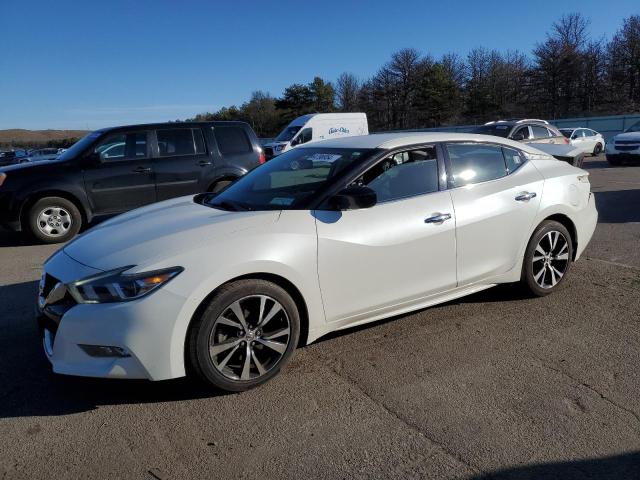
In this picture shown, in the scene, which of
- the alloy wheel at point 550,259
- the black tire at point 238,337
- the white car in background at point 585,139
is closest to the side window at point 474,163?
the alloy wheel at point 550,259

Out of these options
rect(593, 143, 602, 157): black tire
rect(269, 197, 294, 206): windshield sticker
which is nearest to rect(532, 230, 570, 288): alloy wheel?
rect(269, 197, 294, 206): windshield sticker

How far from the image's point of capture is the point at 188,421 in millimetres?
2998

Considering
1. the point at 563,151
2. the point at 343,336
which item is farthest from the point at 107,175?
the point at 563,151

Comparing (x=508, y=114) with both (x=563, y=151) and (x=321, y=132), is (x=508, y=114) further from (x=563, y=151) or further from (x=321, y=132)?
(x=563, y=151)

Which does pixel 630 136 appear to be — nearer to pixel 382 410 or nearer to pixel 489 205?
pixel 489 205

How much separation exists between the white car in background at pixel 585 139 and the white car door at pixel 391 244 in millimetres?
22111

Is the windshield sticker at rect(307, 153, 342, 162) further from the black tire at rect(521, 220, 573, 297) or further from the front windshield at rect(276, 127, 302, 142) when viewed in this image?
the front windshield at rect(276, 127, 302, 142)

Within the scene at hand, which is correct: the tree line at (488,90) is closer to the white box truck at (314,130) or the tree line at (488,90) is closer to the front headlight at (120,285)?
the white box truck at (314,130)

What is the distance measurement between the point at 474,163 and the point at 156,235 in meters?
2.64

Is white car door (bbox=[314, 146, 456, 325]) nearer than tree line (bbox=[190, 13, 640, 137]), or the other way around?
white car door (bbox=[314, 146, 456, 325])

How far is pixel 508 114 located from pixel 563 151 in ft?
159

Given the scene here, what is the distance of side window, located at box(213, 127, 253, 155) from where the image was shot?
9211mm

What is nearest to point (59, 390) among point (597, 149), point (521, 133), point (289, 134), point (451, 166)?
point (451, 166)

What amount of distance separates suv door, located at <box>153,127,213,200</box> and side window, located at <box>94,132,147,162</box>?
0.77 feet
